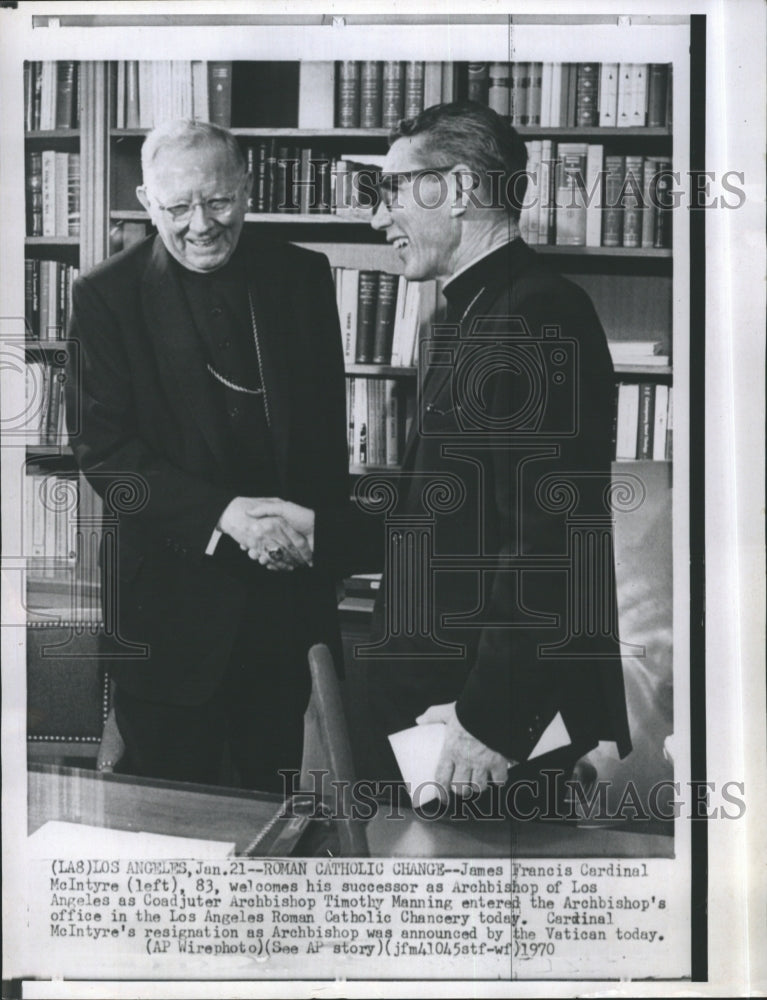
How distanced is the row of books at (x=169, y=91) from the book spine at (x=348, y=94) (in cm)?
26

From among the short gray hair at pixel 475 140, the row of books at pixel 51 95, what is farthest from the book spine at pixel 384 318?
the row of books at pixel 51 95

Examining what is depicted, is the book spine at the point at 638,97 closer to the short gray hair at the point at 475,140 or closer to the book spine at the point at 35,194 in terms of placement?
the short gray hair at the point at 475,140

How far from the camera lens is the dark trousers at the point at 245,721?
8.87 ft

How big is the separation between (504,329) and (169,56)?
1035 millimetres

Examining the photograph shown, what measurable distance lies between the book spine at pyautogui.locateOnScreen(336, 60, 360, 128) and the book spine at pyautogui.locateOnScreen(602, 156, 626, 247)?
0.61 metres

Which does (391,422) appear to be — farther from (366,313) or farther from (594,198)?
(594,198)

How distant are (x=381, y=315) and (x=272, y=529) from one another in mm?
576

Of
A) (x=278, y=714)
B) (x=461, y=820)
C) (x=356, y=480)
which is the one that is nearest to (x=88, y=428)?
(x=356, y=480)

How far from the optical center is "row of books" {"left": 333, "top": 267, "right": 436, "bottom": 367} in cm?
268

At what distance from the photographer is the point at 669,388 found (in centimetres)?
271

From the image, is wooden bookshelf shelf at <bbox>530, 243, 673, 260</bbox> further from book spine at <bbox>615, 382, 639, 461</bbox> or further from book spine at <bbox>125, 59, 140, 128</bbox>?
book spine at <bbox>125, 59, 140, 128</bbox>

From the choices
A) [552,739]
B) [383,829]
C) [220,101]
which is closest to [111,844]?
[383,829]

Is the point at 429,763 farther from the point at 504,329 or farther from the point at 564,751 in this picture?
the point at 504,329

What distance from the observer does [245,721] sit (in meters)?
2.71
